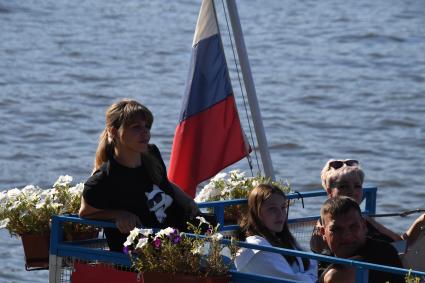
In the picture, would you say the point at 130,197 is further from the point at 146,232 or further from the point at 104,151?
the point at 146,232

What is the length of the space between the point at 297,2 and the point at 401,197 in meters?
10.6

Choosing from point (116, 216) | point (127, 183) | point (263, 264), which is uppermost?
point (127, 183)

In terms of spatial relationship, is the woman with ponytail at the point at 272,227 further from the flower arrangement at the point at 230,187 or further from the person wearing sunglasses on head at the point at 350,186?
the flower arrangement at the point at 230,187

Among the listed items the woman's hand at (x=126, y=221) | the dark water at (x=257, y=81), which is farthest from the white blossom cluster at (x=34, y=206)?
the dark water at (x=257, y=81)

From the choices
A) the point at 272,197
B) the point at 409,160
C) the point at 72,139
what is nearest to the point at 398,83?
the point at 409,160

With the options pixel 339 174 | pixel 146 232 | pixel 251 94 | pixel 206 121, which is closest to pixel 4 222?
pixel 146 232

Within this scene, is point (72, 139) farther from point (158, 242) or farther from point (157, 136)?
point (158, 242)

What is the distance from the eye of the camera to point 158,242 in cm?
552

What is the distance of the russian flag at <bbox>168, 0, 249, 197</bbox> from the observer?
313 inches

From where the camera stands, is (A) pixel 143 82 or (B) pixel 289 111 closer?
(B) pixel 289 111

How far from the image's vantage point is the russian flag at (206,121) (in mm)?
7961

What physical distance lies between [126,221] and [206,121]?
2330 millimetres

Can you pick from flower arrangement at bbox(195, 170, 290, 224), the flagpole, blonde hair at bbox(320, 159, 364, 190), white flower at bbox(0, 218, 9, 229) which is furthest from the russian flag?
white flower at bbox(0, 218, 9, 229)

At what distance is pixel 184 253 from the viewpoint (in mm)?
5512
